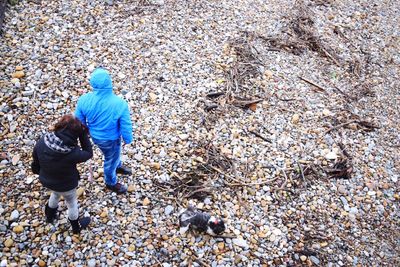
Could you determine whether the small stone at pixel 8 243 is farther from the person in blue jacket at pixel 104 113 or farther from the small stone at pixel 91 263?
the person in blue jacket at pixel 104 113

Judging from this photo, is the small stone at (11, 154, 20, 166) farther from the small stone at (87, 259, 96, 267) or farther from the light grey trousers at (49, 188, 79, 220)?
the small stone at (87, 259, 96, 267)

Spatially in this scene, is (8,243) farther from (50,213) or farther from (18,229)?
(50,213)

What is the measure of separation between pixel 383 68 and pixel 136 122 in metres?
7.22

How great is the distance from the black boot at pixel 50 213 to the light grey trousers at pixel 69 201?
0.28ft

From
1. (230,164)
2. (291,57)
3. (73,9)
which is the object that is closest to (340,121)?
(291,57)

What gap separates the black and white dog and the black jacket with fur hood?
181cm

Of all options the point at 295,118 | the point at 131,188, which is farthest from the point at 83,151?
the point at 295,118

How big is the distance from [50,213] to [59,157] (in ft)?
4.32

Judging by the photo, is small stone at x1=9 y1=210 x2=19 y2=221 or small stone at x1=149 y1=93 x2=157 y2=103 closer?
small stone at x1=9 y1=210 x2=19 y2=221

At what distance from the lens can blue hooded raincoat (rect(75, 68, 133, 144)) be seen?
15.8ft

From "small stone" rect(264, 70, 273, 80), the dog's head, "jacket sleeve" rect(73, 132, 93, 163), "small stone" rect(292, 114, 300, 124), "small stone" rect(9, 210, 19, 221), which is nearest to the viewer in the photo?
"jacket sleeve" rect(73, 132, 93, 163)

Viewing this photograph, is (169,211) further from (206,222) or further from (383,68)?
(383,68)

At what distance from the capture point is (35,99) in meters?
7.14

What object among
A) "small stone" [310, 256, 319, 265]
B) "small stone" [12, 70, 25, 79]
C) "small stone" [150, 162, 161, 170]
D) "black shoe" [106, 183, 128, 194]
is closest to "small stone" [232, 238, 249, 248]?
"small stone" [310, 256, 319, 265]
